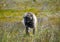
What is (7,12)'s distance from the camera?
2086cm

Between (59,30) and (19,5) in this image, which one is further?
(19,5)

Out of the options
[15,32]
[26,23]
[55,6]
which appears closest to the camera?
[15,32]

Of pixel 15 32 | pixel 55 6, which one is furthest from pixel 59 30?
pixel 55 6

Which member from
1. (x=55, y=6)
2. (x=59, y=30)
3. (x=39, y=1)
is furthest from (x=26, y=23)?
(x=39, y=1)

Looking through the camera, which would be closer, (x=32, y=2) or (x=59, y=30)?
(x=59, y=30)

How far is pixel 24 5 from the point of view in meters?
22.1

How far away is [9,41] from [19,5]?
1555 centimetres

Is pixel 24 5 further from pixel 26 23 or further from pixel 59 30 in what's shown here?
pixel 59 30

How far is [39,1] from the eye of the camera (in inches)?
862

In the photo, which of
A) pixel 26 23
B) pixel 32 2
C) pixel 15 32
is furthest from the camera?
pixel 32 2

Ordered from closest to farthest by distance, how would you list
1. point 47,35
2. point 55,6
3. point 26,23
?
1. point 47,35
2. point 26,23
3. point 55,6

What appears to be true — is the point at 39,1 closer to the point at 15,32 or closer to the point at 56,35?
the point at 15,32

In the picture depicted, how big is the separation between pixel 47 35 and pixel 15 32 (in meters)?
1.86

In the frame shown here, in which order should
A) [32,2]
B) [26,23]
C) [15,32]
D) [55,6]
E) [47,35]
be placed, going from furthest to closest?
1. [32,2]
2. [55,6]
3. [26,23]
4. [15,32]
5. [47,35]
